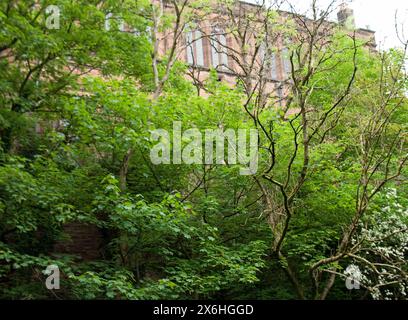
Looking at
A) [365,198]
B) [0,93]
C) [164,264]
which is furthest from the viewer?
[164,264]

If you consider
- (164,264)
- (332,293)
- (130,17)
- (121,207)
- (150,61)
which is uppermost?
(130,17)

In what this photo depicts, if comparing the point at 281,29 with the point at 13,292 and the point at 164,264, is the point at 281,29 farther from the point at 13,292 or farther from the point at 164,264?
the point at 13,292

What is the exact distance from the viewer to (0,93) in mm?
9641

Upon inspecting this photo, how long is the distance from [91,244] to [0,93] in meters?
5.62

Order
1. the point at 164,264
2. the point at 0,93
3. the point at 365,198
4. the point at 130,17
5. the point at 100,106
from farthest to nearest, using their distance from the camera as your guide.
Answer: the point at 130,17
the point at 164,264
the point at 100,106
the point at 0,93
the point at 365,198

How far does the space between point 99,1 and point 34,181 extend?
584 centimetres

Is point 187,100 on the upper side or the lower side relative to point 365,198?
upper

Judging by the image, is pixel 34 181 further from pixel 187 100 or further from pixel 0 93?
pixel 187 100

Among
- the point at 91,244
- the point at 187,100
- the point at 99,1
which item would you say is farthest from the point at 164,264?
the point at 99,1

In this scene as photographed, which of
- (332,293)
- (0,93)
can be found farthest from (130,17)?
(332,293)

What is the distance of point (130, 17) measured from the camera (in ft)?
40.7
